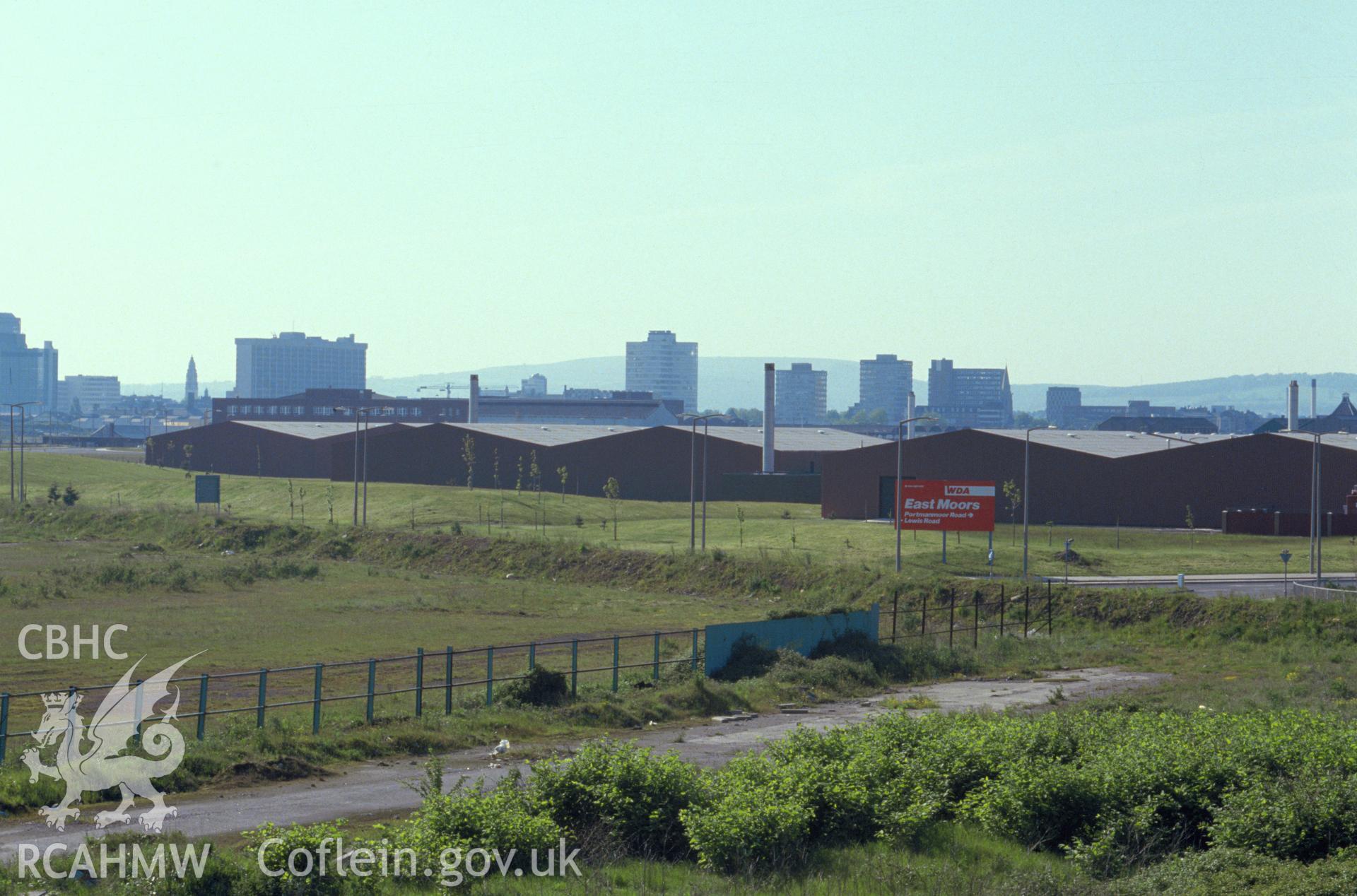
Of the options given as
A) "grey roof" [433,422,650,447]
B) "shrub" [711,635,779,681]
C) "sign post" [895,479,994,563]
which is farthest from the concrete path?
"grey roof" [433,422,650,447]

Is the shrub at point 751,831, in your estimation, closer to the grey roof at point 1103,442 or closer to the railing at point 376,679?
the railing at point 376,679

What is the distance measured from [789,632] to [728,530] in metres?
41.9

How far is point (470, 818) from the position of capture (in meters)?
17.3

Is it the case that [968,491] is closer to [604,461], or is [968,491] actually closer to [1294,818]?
[1294,818]

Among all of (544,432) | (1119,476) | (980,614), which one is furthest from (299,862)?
(544,432)

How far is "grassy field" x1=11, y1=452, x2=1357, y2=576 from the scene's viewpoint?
211 ft

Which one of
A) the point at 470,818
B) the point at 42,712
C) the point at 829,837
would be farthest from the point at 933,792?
the point at 42,712

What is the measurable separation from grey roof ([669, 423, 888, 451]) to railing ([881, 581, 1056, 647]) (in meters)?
56.9

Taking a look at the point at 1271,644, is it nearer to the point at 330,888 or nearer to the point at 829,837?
the point at 829,837

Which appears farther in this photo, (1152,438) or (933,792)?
(1152,438)

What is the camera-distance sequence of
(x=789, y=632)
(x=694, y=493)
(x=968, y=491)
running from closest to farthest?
(x=789, y=632), (x=968, y=491), (x=694, y=493)

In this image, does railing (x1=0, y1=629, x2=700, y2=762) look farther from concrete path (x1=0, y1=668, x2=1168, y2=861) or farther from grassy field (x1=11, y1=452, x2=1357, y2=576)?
grassy field (x1=11, y1=452, x2=1357, y2=576)

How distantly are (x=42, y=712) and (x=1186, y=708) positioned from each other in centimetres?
2464

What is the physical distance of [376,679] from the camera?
117ft
